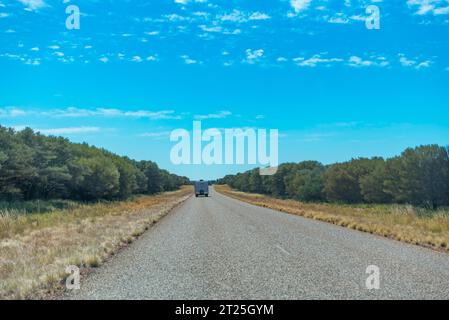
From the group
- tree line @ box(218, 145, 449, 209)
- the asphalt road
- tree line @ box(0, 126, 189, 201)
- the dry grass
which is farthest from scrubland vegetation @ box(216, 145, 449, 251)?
tree line @ box(0, 126, 189, 201)

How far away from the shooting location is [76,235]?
60.8 ft

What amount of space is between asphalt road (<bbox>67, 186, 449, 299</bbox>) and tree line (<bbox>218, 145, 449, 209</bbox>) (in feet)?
156

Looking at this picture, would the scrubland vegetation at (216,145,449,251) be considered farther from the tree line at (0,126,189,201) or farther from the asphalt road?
the tree line at (0,126,189,201)

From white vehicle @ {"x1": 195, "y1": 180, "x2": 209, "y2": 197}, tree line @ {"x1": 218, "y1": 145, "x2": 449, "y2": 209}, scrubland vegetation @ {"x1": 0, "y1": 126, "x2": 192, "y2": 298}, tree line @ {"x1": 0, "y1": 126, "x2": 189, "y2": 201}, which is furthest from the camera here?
white vehicle @ {"x1": 195, "y1": 180, "x2": 209, "y2": 197}

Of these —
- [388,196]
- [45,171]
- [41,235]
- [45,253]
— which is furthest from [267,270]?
[388,196]

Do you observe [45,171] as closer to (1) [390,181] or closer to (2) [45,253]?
(2) [45,253]

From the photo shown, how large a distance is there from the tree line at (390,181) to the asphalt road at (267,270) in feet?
156

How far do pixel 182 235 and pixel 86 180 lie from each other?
2012 inches

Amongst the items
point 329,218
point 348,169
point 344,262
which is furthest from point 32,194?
point 348,169

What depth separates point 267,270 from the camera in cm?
1068

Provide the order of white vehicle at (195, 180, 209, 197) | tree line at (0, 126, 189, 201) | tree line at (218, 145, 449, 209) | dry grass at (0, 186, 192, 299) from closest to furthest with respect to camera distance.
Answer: dry grass at (0, 186, 192, 299) < tree line at (0, 126, 189, 201) < tree line at (218, 145, 449, 209) < white vehicle at (195, 180, 209, 197)

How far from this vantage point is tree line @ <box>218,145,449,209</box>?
60.5 metres

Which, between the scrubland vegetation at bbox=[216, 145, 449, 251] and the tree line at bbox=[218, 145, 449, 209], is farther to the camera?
the tree line at bbox=[218, 145, 449, 209]
